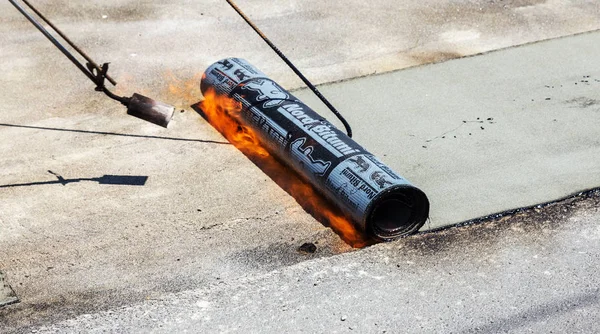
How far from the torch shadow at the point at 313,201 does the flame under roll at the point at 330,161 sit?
18 centimetres

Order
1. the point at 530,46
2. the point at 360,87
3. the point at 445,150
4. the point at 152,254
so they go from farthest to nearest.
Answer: the point at 530,46 < the point at 360,87 < the point at 445,150 < the point at 152,254

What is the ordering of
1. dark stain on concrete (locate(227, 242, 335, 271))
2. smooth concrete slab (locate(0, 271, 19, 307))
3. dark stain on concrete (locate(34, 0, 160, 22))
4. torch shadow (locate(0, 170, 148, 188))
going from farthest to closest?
dark stain on concrete (locate(34, 0, 160, 22)) → torch shadow (locate(0, 170, 148, 188)) → dark stain on concrete (locate(227, 242, 335, 271)) → smooth concrete slab (locate(0, 271, 19, 307))

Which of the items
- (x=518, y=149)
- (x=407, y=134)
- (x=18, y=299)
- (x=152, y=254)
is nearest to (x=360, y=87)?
(x=407, y=134)

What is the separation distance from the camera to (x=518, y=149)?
31.9ft

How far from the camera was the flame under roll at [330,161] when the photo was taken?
313 inches

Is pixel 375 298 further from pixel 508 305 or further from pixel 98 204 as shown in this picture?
pixel 98 204

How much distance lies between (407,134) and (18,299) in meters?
4.89

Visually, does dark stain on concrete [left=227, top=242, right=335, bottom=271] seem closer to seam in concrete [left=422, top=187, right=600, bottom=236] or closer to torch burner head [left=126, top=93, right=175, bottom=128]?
seam in concrete [left=422, top=187, right=600, bottom=236]

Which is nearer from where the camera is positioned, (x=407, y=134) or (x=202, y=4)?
(x=407, y=134)

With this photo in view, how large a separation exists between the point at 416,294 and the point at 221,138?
11.7 feet

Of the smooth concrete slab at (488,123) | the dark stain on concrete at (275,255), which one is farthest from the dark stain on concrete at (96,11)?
the dark stain on concrete at (275,255)

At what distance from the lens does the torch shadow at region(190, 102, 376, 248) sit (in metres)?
8.21

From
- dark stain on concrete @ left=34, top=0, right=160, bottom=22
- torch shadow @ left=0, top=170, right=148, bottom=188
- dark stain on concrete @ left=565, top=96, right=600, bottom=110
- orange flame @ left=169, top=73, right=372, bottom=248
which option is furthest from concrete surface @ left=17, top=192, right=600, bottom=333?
dark stain on concrete @ left=34, top=0, right=160, bottom=22

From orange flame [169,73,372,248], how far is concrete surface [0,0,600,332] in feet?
0.36
